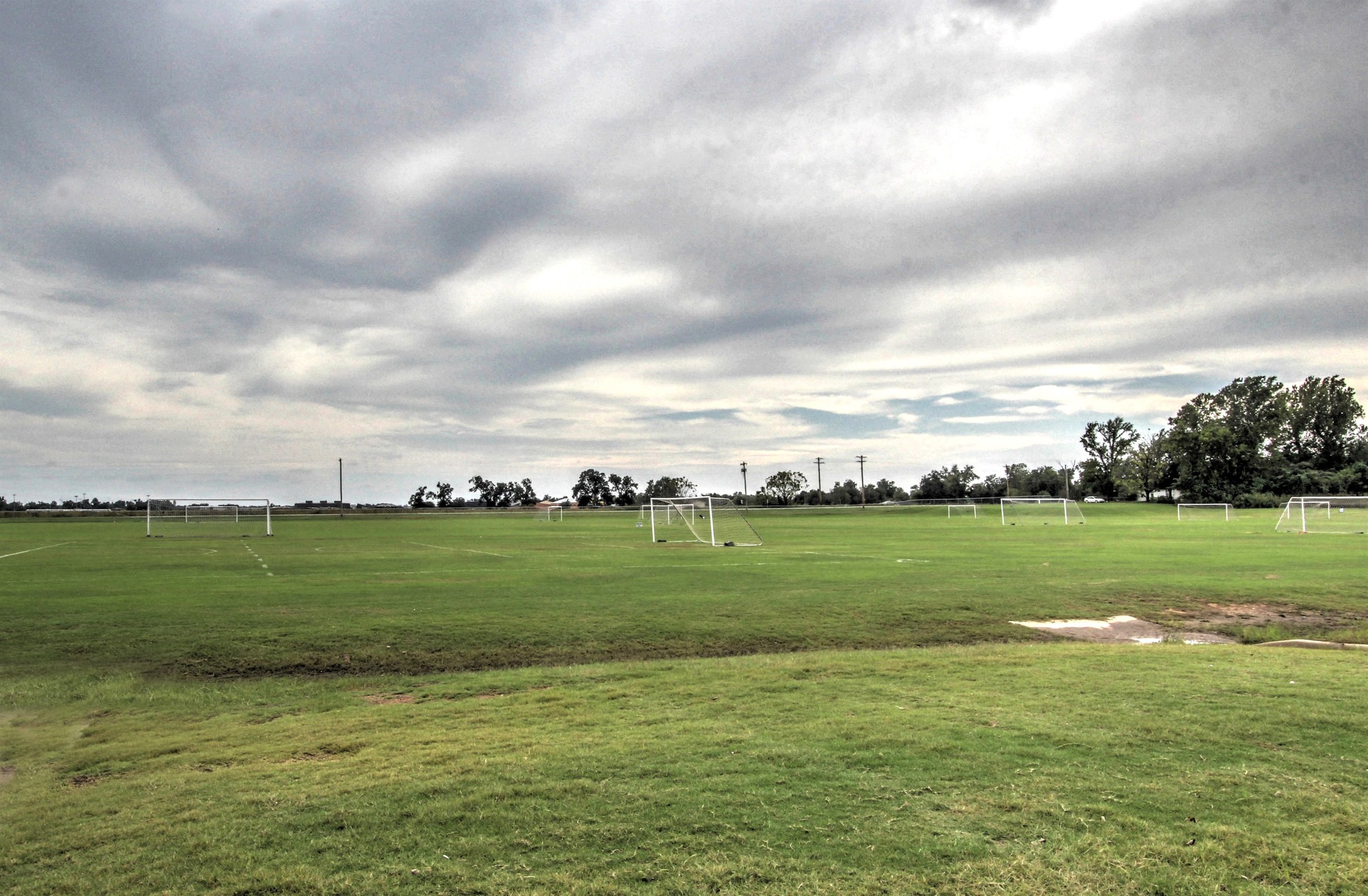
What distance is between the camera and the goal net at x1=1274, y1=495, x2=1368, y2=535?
52406 millimetres

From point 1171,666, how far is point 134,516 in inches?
4901

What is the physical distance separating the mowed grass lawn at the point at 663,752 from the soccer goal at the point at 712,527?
26260 mm

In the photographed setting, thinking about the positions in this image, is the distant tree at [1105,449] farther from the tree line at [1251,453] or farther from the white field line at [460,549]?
the white field line at [460,549]

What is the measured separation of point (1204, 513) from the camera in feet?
305

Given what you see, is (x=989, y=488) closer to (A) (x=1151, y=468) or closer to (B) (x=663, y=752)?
(A) (x=1151, y=468)

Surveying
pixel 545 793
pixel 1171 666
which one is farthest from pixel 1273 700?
pixel 545 793

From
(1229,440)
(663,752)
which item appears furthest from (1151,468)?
(663,752)

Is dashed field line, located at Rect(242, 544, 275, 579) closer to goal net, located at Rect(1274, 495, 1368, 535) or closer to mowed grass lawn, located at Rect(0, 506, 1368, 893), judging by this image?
mowed grass lawn, located at Rect(0, 506, 1368, 893)

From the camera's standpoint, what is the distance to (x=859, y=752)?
6.54 meters

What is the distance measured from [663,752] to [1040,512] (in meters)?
98.0

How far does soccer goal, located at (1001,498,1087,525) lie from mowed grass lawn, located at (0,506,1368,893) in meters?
65.2

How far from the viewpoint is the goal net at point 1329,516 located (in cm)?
5241

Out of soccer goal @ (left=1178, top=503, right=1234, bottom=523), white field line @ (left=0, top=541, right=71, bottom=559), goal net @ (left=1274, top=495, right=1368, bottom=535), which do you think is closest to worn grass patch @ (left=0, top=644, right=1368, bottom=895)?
white field line @ (left=0, top=541, right=71, bottom=559)

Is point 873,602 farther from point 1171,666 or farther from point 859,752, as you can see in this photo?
point 859,752
